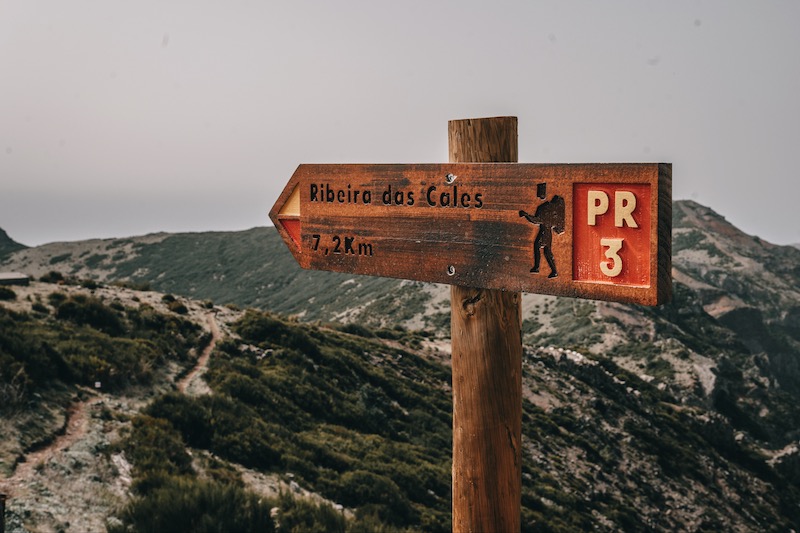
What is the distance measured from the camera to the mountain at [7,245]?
10825cm

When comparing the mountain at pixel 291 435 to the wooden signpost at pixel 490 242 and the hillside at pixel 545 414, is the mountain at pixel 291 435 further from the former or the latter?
the wooden signpost at pixel 490 242

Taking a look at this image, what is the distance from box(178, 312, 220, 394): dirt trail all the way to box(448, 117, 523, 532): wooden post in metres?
13.3

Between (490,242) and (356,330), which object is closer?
(490,242)

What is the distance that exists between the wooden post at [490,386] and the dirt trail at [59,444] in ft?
25.4

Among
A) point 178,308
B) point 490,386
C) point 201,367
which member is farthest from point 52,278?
point 490,386

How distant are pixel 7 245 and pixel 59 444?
4549 inches

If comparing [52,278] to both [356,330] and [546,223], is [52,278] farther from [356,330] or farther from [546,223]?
[546,223]

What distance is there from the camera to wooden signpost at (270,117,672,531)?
2617 mm

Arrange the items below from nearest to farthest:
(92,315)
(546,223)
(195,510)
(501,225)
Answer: (546,223)
(501,225)
(195,510)
(92,315)

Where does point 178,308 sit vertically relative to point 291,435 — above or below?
above

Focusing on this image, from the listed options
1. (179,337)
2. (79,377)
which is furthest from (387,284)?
(79,377)

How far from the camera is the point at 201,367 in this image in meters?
17.9

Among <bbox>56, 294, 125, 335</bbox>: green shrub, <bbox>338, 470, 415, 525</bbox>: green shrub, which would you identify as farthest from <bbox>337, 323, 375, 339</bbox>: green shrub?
<bbox>338, 470, 415, 525</bbox>: green shrub

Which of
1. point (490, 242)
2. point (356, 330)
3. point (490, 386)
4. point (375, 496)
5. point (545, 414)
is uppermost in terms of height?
point (490, 242)
